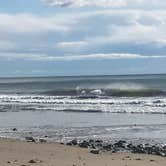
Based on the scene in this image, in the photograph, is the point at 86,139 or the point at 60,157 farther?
the point at 86,139

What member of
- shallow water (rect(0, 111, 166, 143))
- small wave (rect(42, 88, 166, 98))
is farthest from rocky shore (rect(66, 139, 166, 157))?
small wave (rect(42, 88, 166, 98))

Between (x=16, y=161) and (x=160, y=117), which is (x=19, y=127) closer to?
(x=160, y=117)

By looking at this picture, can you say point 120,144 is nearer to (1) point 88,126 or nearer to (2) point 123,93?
(1) point 88,126

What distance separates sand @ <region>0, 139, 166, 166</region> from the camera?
1335cm

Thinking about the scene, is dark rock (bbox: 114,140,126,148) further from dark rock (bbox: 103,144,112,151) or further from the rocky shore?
dark rock (bbox: 103,144,112,151)

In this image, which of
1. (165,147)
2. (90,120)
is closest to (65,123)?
(90,120)

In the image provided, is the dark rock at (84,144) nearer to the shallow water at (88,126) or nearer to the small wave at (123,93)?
the shallow water at (88,126)

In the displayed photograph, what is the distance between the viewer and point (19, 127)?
23.2 metres

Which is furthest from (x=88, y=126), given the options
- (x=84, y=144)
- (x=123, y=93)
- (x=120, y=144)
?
(x=123, y=93)

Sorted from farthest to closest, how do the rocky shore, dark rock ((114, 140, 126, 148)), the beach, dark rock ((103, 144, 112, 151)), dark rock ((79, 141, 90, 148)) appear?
dark rock ((79, 141, 90, 148))
dark rock ((114, 140, 126, 148))
dark rock ((103, 144, 112, 151))
the rocky shore
the beach

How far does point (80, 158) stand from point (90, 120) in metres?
11.2

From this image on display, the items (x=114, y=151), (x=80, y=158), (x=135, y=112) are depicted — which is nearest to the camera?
(x=80, y=158)

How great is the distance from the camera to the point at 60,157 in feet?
47.6

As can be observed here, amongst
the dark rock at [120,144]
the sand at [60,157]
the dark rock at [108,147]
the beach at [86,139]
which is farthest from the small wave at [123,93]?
the sand at [60,157]
